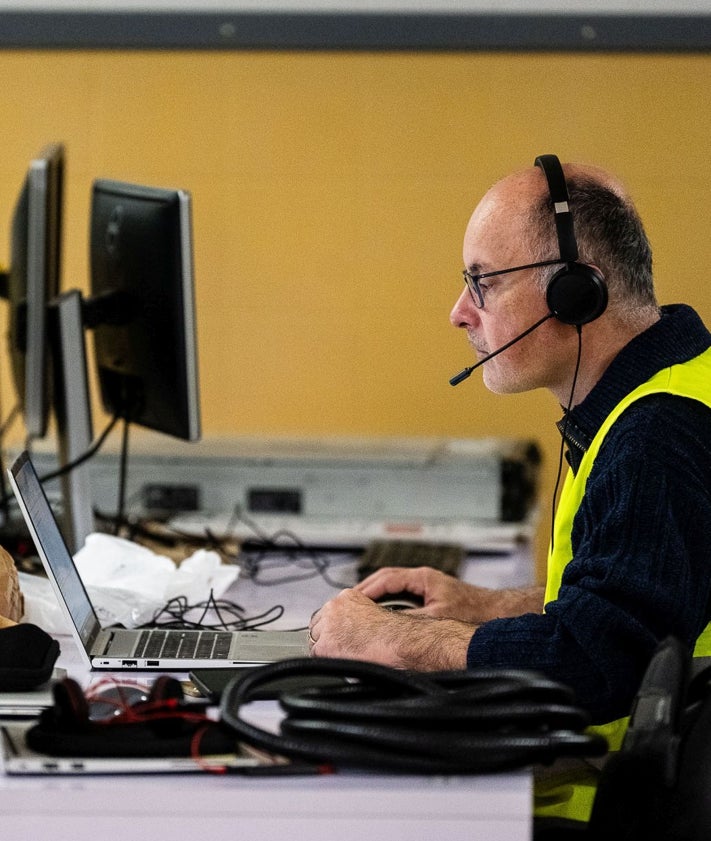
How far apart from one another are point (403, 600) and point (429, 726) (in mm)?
708

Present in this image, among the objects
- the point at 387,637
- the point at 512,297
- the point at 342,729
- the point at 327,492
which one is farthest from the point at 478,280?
the point at 327,492

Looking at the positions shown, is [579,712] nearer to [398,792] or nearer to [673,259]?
[398,792]

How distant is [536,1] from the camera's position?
336cm

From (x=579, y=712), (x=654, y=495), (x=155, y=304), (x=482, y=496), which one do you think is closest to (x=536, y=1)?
(x=482, y=496)

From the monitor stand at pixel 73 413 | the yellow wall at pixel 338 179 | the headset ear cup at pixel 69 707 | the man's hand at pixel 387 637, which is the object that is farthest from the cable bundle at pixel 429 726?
the yellow wall at pixel 338 179

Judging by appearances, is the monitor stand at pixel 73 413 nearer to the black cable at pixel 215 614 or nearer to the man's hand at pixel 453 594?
the black cable at pixel 215 614

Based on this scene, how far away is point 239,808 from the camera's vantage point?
1118 millimetres

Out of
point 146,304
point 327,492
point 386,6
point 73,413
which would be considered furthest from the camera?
point 386,6

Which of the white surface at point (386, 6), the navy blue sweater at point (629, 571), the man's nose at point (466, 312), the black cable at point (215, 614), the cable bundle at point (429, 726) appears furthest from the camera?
the white surface at point (386, 6)

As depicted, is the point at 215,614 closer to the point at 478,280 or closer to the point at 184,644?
the point at 184,644

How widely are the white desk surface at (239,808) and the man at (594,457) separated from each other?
244mm

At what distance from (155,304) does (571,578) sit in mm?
939

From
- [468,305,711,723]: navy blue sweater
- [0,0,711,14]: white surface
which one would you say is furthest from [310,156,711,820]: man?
[0,0,711,14]: white surface

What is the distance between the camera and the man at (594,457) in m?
1.32
